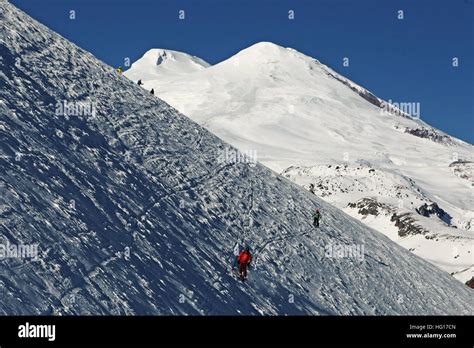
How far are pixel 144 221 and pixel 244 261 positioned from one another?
4.77 meters

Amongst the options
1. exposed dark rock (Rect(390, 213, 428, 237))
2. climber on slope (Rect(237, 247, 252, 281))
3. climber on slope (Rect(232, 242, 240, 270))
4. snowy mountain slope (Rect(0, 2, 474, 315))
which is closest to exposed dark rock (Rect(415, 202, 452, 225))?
exposed dark rock (Rect(390, 213, 428, 237))

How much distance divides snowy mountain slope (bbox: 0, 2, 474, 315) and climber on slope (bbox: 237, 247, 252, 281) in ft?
1.93

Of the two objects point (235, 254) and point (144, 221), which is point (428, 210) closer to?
point (235, 254)

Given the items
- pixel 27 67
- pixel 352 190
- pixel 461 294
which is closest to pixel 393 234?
pixel 352 190

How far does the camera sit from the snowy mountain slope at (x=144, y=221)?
63.7 ft

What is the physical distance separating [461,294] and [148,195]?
23.8 metres

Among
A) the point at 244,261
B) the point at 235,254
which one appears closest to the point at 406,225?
the point at 235,254

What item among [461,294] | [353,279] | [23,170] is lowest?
[461,294]

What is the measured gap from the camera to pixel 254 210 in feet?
109

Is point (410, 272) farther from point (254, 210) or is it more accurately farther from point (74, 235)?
point (74, 235)

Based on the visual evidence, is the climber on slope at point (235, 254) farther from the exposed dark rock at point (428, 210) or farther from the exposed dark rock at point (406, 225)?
the exposed dark rock at point (428, 210)

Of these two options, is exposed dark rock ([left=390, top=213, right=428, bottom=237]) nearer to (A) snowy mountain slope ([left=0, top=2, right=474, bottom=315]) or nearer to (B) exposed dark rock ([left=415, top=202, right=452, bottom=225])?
(B) exposed dark rock ([left=415, top=202, right=452, bottom=225])

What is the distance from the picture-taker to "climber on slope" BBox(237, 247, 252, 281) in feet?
74.0
